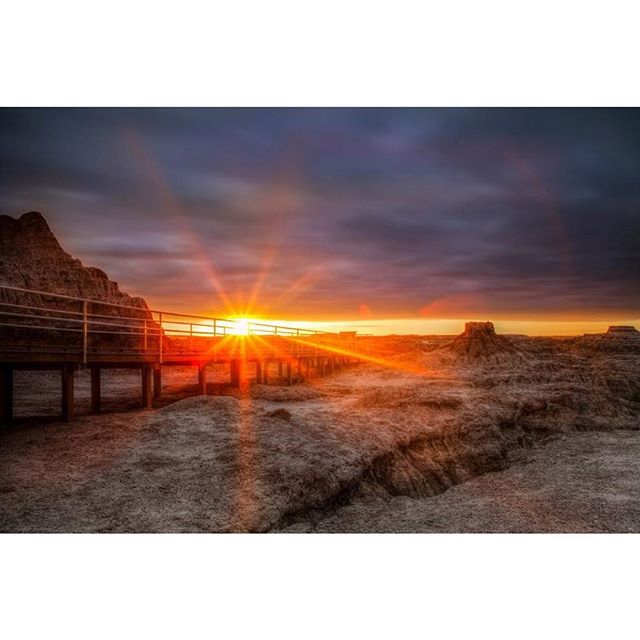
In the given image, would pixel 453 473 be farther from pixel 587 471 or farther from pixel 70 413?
pixel 70 413

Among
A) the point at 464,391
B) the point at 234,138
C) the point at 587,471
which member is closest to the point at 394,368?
the point at 464,391

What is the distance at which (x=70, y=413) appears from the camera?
34.9ft

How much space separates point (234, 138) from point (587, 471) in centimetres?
1013

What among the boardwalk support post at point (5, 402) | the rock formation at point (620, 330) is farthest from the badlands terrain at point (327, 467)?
the rock formation at point (620, 330)

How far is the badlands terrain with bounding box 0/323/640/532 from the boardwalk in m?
0.94

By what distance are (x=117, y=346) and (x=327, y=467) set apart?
5611 millimetres

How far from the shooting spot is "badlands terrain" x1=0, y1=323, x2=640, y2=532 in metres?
A: 7.78

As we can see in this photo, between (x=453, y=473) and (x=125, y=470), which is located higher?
(x=125, y=470)

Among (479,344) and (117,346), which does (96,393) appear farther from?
(479,344)

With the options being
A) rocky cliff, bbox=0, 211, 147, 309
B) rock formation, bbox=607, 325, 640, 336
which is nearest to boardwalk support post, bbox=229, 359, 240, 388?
rocky cliff, bbox=0, 211, 147, 309

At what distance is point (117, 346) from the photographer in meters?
12.0

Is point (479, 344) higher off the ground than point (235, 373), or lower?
higher

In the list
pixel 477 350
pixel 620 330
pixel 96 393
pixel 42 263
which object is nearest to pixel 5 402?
pixel 96 393

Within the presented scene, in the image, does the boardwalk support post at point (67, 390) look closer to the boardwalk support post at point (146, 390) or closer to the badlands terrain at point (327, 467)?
the badlands terrain at point (327, 467)
